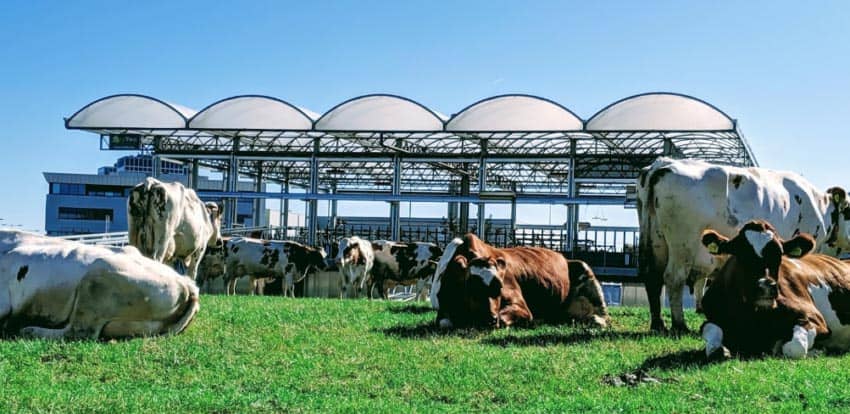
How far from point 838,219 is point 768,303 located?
265 inches

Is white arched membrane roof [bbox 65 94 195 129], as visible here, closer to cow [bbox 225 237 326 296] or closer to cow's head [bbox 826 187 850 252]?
cow [bbox 225 237 326 296]

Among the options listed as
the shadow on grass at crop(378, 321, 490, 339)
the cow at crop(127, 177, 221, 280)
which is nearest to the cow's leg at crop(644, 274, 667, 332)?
the shadow on grass at crop(378, 321, 490, 339)

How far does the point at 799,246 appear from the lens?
865 centimetres

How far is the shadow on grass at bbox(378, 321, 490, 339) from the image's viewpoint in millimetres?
9672

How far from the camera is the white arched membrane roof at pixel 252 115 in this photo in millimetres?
38094

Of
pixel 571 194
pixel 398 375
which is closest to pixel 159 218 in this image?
pixel 398 375

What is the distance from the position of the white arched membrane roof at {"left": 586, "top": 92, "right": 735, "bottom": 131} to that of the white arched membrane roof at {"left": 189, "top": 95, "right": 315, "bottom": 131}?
39.2 feet

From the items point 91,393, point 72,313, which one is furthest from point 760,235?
point 72,313

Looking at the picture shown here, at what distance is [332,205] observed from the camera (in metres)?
46.9

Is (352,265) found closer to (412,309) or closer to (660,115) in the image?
(412,309)

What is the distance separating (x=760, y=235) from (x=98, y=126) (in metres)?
34.7

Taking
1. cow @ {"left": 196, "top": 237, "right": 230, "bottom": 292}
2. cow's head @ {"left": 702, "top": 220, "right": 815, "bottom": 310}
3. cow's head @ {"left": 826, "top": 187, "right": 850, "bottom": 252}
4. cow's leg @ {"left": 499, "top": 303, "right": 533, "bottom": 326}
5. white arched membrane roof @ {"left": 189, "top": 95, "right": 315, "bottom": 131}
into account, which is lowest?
cow @ {"left": 196, "top": 237, "right": 230, "bottom": 292}

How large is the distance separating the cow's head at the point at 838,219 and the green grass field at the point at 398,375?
540 centimetres

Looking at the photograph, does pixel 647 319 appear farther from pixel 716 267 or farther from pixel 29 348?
pixel 29 348
